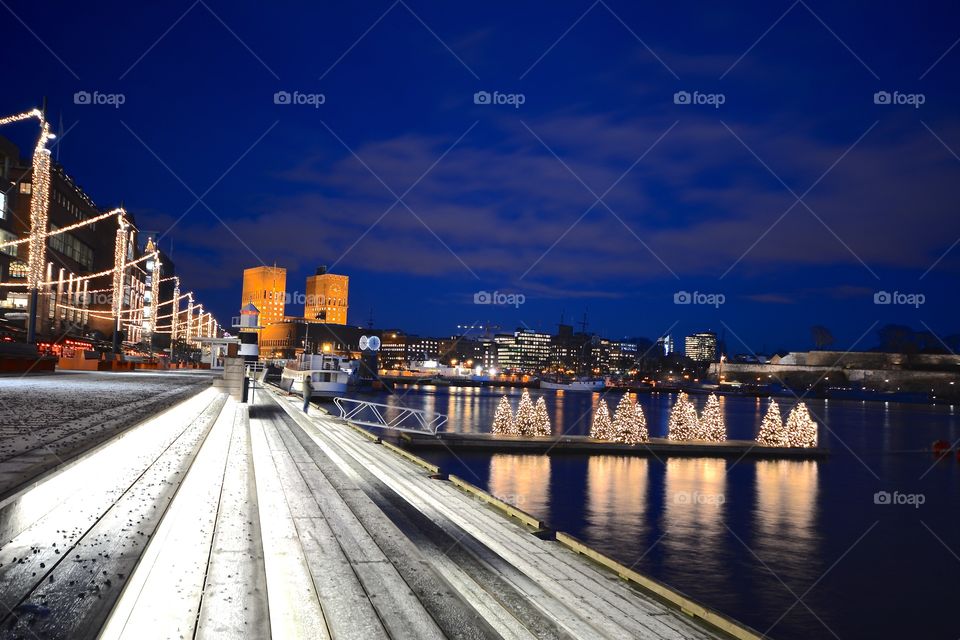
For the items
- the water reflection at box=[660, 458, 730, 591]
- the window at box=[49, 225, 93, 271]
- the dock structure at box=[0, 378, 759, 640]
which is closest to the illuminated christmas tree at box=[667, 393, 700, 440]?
the water reflection at box=[660, 458, 730, 591]

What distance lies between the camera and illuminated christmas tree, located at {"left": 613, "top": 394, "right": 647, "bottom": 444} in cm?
3775

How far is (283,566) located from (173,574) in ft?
2.85

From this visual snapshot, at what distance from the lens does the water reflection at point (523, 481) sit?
24.5m

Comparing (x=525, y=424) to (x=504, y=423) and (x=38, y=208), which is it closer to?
(x=504, y=423)

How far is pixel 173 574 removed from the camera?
5020mm

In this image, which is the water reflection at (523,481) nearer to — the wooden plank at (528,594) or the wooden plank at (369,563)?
the wooden plank at (369,563)

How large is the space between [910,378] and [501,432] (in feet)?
541

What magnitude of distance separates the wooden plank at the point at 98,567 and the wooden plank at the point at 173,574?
0.26 feet

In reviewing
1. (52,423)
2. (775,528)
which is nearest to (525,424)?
(775,528)

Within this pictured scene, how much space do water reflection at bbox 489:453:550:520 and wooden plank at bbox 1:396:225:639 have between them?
628 inches

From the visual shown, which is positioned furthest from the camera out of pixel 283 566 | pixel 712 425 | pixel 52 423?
pixel 712 425

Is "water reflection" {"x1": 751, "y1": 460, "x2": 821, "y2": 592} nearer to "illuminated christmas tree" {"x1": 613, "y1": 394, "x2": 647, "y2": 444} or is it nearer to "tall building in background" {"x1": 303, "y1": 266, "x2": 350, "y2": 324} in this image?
"illuminated christmas tree" {"x1": 613, "y1": 394, "x2": 647, "y2": 444}

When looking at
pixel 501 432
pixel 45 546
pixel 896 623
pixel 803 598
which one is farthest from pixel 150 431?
pixel 501 432

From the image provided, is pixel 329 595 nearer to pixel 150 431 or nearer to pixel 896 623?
pixel 150 431
